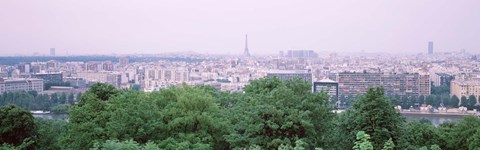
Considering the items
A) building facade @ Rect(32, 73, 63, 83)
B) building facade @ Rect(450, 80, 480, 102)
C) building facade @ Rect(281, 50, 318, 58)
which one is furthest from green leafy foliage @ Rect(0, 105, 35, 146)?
building facade @ Rect(281, 50, 318, 58)

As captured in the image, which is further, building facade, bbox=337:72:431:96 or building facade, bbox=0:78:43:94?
building facade, bbox=0:78:43:94

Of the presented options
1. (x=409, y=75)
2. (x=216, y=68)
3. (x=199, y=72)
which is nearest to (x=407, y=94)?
(x=409, y=75)

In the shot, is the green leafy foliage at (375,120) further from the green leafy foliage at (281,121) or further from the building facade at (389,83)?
the building facade at (389,83)

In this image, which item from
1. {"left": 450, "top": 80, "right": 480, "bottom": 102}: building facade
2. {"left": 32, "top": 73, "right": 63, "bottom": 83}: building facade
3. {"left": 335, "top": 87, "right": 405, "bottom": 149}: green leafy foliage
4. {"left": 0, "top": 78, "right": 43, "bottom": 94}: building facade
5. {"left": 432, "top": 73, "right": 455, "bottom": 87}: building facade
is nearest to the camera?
{"left": 335, "top": 87, "right": 405, "bottom": 149}: green leafy foliage

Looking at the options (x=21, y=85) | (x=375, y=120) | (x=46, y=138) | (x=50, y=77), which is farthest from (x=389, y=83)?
(x=375, y=120)

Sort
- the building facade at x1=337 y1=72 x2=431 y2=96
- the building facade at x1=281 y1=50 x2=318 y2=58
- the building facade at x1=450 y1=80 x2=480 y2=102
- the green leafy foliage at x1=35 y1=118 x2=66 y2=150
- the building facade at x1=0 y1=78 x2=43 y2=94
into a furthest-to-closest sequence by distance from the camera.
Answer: the building facade at x1=281 y1=50 x2=318 y2=58 < the building facade at x1=0 y1=78 x2=43 y2=94 < the building facade at x1=337 y1=72 x2=431 y2=96 < the building facade at x1=450 y1=80 x2=480 y2=102 < the green leafy foliage at x1=35 y1=118 x2=66 y2=150

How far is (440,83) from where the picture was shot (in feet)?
145

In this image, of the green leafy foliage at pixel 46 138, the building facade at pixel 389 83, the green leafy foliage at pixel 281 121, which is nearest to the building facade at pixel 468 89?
the building facade at pixel 389 83

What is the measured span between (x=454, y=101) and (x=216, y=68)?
37027mm

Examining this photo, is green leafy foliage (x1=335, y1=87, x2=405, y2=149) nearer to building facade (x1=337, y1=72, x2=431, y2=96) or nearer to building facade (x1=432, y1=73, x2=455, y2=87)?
building facade (x1=337, y1=72, x2=431, y2=96)

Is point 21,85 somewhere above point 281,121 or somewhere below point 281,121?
below

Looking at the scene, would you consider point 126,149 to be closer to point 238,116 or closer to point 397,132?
point 238,116

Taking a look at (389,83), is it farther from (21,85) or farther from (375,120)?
(375,120)

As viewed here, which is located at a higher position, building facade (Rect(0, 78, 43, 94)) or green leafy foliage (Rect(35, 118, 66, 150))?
green leafy foliage (Rect(35, 118, 66, 150))
